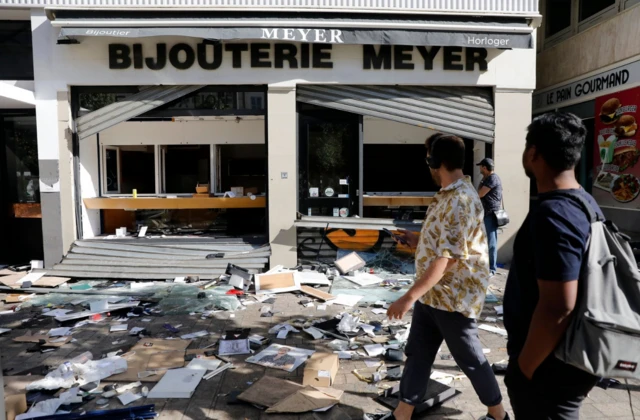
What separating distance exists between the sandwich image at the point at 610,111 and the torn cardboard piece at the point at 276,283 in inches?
286

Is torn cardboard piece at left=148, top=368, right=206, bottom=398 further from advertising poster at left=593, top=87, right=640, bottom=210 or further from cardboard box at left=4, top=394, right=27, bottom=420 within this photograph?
advertising poster at left=593, top=87, right=640, bottom=210

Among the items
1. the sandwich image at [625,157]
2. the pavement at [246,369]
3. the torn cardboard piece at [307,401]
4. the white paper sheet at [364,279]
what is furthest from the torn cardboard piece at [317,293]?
the sandwich image at [625,157]

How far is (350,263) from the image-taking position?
27.1 ft

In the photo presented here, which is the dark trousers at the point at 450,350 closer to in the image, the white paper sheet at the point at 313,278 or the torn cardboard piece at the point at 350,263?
the white paper sheet at the point at 313,278

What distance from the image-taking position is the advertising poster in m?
9.01

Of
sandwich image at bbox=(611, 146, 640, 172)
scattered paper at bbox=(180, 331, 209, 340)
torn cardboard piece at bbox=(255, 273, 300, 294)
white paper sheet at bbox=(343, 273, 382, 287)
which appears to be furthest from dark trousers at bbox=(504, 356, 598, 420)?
sandwich image at bbox=(611, 146, 640, 172)

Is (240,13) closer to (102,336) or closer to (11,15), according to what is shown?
(11,15)

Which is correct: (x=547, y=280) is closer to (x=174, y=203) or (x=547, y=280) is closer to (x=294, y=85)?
(x=294, y=85)

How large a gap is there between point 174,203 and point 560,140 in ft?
29.0

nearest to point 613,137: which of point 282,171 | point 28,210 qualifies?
point 282,171

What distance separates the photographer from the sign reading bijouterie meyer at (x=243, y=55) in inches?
327

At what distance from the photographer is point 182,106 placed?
1059 cm

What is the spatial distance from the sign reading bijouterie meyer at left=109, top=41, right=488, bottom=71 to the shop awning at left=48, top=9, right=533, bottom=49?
450mm

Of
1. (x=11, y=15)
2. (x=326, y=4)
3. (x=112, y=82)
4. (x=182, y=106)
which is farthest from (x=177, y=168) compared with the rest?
(x=326, y=4)
